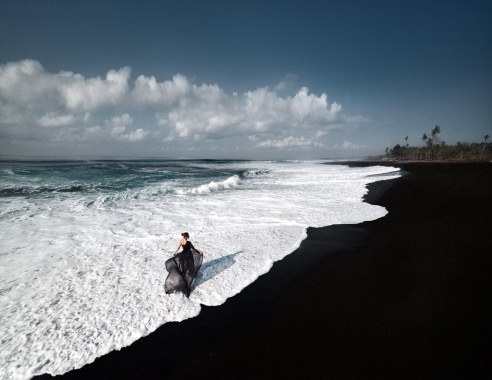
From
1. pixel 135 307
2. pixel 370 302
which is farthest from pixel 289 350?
pixel 135 307

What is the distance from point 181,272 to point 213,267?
5.11ft

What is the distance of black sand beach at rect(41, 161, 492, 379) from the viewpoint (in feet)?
12.7

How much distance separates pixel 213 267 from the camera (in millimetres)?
7246

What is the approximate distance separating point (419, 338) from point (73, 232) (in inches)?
A: 491

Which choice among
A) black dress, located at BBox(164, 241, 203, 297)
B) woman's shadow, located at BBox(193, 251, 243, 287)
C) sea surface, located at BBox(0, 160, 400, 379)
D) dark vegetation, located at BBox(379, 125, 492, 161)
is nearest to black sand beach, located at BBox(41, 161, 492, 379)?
sea surface, located at BBox(0, 160, 400, 379)

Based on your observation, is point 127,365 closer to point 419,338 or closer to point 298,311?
point 298,311

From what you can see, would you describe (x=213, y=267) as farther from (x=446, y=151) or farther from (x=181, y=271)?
(x=446, y=151)

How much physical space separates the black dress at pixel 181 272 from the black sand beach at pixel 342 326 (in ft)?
2.96

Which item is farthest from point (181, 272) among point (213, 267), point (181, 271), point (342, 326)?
point (342, 326)

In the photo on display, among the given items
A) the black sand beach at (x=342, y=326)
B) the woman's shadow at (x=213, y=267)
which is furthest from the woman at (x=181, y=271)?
the black sand beach at (x=342, y=326)

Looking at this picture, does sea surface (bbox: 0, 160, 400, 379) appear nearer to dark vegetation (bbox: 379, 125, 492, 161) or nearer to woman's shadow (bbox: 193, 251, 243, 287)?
woman's shadow (bbox: 193, 251, 243, 287)

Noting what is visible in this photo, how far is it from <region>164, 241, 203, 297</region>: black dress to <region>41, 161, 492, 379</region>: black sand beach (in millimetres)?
901

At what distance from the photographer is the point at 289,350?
419 cm

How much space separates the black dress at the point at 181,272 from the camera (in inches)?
229
